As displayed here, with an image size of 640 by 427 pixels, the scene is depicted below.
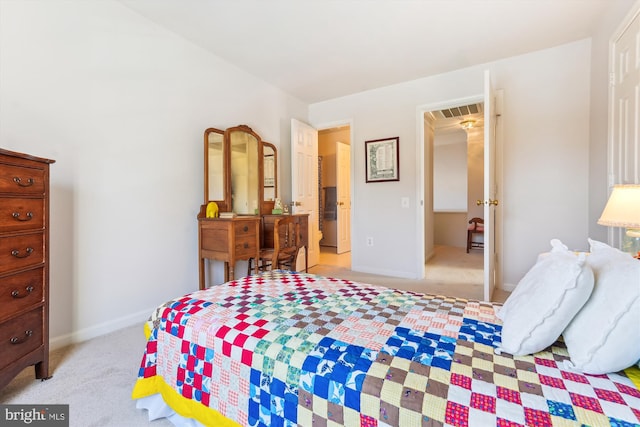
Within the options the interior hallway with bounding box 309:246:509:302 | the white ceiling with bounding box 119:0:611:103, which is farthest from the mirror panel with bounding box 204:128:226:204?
the interior hallway with bounding box 309:246:509:302

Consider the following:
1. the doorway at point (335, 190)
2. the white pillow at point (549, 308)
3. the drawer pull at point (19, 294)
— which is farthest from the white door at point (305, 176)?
the white pillow at point (549, 308)

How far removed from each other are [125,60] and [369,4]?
1.98 meters

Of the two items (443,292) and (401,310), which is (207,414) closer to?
(401,310)

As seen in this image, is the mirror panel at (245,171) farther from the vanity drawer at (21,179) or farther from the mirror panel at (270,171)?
the vanity drawer at (21,179)

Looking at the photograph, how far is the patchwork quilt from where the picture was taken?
27.2 inches

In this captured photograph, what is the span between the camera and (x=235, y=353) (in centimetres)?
101

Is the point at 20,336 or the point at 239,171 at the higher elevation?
the point at 239,171

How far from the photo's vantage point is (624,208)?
152 centimetres

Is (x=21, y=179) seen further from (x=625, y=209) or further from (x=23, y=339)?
(x=625, y=209)

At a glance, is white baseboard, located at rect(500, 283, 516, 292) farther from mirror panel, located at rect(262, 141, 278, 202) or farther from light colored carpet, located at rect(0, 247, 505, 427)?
light colored carpet, located at rect(0, 247, 505, 427)

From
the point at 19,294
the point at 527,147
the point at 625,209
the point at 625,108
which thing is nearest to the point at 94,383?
the point at 19,294

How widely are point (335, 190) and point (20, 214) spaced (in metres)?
5.15

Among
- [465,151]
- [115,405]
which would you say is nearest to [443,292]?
[115,405]

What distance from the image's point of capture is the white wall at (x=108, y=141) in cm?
187
